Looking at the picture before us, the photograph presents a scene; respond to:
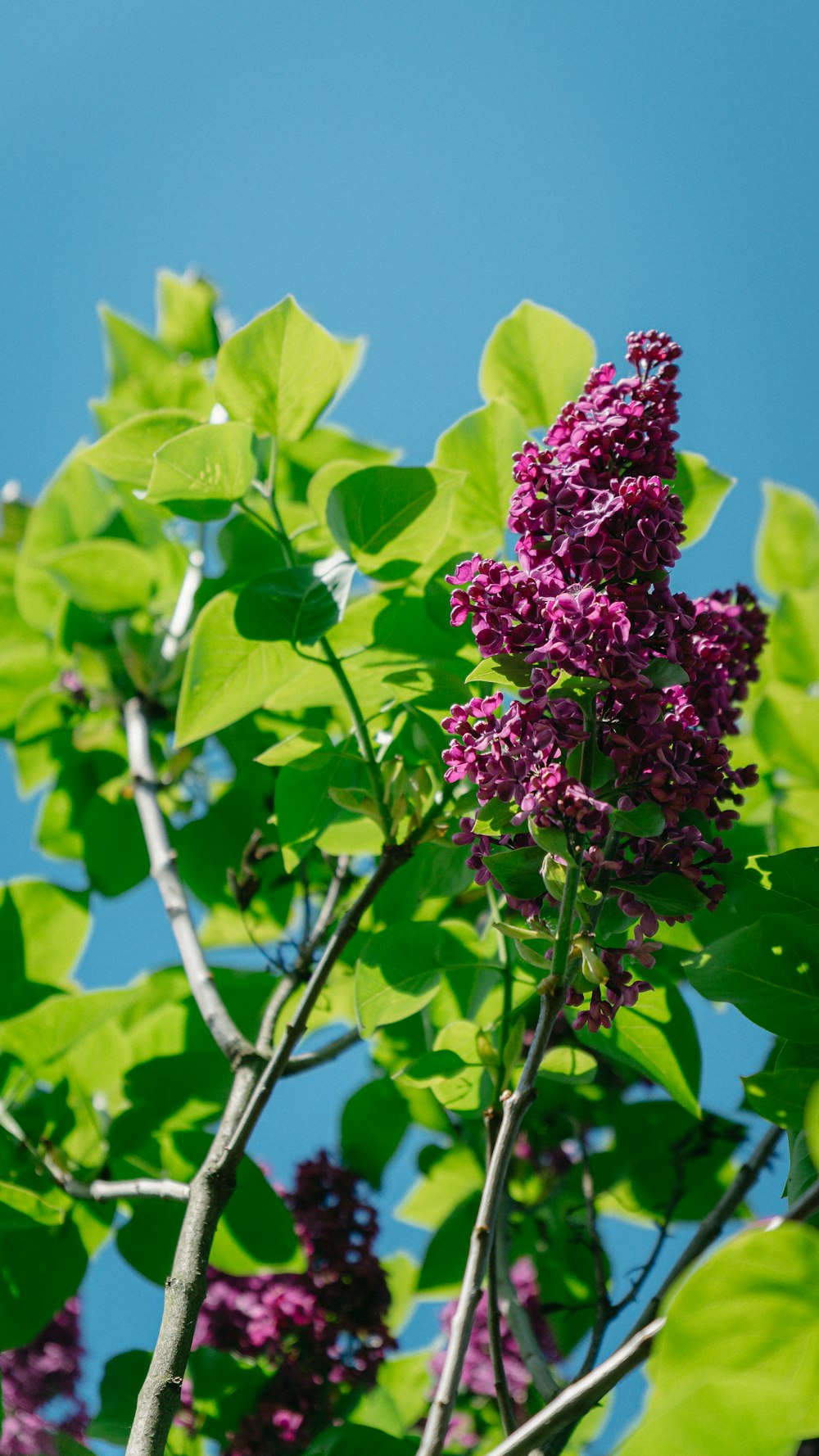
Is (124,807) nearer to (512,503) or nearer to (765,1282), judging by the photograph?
(512,503)

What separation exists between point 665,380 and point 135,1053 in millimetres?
1285

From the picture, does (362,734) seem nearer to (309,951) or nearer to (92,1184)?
(309,951)

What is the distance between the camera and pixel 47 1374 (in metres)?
2.56

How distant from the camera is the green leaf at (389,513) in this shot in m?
1.36

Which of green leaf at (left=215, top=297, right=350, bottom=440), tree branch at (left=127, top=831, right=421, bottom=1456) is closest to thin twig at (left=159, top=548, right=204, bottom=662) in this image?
green leaf at (left=215, top=297, right=350, bottom=440)

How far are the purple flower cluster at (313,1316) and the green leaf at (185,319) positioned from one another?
1.94m

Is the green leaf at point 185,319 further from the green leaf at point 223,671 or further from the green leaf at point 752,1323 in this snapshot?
the green leaf at point 752,1323

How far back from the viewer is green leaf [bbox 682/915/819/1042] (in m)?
0.97

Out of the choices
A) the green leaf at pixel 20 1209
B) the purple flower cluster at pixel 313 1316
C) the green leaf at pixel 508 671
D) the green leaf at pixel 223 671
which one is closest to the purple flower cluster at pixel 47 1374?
the purple flower cluster at pixel 313 1316

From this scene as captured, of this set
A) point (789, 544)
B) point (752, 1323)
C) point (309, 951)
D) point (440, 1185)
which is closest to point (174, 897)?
point (309, 951)

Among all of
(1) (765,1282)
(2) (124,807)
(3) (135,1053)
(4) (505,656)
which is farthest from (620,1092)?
(1) (765,1282)

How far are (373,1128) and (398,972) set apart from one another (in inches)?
32.4

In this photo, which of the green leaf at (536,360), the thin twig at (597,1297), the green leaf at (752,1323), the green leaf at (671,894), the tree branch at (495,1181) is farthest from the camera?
the green leaf at (536,360)

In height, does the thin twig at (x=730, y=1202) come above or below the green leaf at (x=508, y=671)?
below
